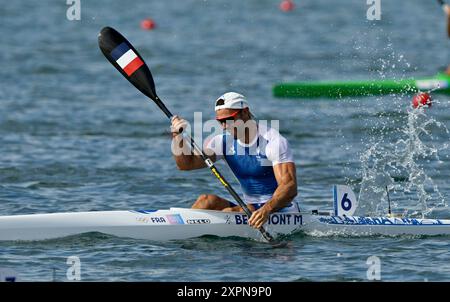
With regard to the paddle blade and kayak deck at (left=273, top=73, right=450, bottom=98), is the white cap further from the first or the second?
kayak deck at (left=273, top=73, right=450, bottom=98)

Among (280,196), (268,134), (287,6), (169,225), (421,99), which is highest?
(287,6)

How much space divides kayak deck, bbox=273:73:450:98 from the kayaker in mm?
9916

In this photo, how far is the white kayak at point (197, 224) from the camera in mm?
11320

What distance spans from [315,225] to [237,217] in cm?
84

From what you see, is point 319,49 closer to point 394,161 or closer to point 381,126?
point 381,126

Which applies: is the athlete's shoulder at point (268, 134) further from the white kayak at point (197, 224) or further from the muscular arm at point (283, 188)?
the white kayak at point (197, 224)

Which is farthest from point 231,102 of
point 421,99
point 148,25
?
point 148,25

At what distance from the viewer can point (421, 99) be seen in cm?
2000

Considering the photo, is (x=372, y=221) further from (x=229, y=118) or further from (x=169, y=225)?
(x=169, y=225)

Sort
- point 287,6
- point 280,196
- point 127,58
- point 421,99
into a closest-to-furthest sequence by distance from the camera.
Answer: point 280,196 < point 127,58 < point 421,99 < point 287,6

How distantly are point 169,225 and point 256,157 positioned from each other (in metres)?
1.14

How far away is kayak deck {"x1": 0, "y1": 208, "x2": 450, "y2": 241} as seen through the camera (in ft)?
37.1
